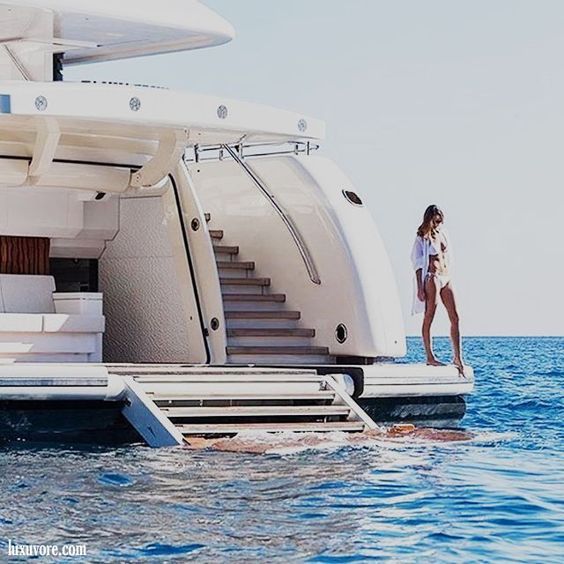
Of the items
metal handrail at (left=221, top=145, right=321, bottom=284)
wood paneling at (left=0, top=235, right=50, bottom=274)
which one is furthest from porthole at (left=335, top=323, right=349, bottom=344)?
wood paneling at (left=0, top=235, right=50, bottom=274)

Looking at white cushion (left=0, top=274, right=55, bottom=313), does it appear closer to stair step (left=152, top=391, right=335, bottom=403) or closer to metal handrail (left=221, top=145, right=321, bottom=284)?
metal handrail (left=221, top=145, right=321, bottom=284)

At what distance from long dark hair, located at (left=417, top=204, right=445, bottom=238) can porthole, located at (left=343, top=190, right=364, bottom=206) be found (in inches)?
22.4

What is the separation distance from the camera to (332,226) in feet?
35.3

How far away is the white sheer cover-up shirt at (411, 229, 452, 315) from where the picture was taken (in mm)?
10609

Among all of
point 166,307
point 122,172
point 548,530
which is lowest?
point 548,530

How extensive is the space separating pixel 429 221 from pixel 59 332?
9.09 feet

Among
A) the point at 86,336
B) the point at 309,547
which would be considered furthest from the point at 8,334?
the point at 309,547

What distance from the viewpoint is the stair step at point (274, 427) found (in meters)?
8.95

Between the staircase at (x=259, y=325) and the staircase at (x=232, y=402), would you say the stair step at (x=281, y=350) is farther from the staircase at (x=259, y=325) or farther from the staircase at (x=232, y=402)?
the staircase at (x=232, y=402)

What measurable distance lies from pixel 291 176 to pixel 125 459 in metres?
3.62

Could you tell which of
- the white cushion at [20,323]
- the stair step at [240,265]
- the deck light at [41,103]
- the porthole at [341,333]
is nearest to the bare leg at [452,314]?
the porthole at [341,333]

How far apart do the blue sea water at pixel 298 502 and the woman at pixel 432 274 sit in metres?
1.32

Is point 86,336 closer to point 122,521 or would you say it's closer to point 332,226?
point 332,226

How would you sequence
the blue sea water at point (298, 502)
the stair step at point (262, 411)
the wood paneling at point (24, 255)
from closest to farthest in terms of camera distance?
the blue sea water at point (298, 502)
the stair step at point (262, 411)
the wood paneling at point (24, 255)
